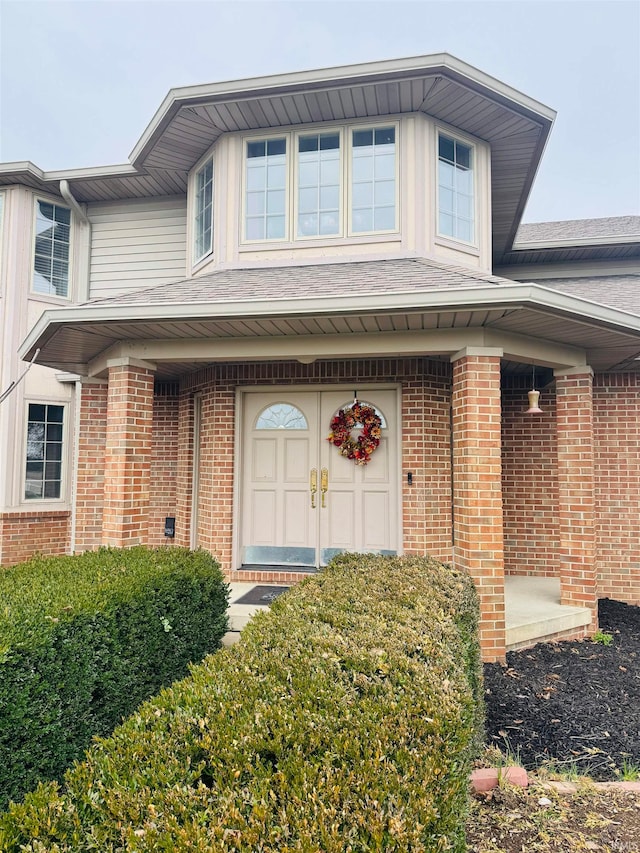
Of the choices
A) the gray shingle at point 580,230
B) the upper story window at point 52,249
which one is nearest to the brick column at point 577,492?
the gray shingle at point 580,230

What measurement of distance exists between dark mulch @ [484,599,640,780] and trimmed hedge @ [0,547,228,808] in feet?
7.30

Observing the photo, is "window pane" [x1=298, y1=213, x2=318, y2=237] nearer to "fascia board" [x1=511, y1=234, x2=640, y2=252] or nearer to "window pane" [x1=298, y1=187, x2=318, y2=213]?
"window pane" [x1=298, y1=187, x2=318, y2=213]

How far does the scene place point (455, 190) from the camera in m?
6.50

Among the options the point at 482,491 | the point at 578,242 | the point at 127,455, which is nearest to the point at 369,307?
the point at 482,491

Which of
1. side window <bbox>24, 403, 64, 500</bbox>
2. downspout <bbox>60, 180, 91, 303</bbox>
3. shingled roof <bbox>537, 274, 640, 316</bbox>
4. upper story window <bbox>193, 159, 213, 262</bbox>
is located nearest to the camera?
shingled roof <bbox>537, 274, 640, 316</bbox>

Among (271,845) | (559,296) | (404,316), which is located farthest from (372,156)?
(271,845)

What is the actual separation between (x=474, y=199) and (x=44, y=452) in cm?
746

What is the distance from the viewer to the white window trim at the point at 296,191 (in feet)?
20.5

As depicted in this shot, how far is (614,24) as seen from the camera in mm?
75688

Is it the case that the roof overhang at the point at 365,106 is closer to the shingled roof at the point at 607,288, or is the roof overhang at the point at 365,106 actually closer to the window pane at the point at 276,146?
the window pane at the point at 276,146

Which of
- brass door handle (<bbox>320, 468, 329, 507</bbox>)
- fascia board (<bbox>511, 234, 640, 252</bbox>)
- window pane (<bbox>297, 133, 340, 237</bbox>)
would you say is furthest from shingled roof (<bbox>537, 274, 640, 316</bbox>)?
brass door handle (<bbox>320, 468, 329, 507</bbox>)

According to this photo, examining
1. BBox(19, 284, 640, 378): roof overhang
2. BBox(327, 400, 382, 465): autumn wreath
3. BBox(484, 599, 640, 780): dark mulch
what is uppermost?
BBox(19, 284, 640, 378): roof overhang

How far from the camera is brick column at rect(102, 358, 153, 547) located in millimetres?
5508

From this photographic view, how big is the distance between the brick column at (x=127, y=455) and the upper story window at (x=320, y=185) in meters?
2.34
